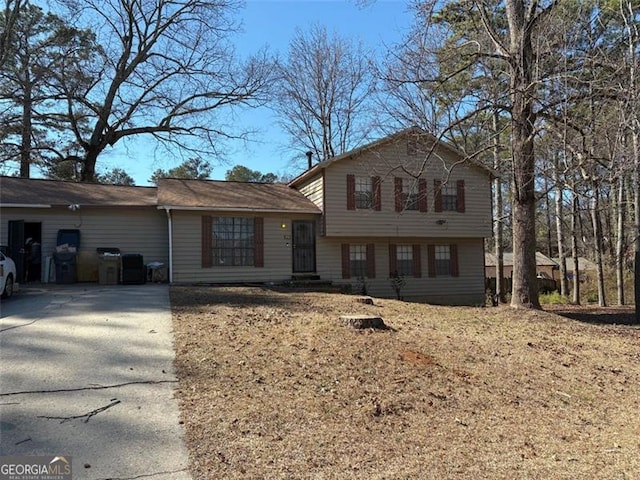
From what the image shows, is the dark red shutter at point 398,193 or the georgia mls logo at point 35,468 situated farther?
the dark red shutter at point 398,193

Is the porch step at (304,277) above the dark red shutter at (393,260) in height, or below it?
below

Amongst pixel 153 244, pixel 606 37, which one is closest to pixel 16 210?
pixel 153 244

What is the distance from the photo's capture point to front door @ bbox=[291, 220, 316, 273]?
16.1 m

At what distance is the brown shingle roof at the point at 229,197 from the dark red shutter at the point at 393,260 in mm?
3248

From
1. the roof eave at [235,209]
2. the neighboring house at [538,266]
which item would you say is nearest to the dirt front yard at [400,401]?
the roof eave at [235,209]

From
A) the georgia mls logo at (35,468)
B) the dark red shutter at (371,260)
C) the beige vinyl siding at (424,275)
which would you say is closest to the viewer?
the georgia mls logo at (35,468)

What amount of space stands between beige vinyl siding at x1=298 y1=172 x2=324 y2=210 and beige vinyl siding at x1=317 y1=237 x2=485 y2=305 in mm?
1385

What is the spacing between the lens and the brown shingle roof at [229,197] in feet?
48.4

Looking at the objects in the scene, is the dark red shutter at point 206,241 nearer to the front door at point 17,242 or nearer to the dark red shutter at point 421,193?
the front door at point 17,242

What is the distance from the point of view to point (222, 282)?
1489 centimetres

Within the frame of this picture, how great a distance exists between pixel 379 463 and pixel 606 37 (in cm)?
1196

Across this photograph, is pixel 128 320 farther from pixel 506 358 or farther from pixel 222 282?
pixel 222 282

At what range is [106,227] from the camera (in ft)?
47.9

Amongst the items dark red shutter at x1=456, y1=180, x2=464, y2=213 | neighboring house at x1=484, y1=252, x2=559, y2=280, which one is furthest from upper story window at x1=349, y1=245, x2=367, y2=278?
neighboring house at x1=484, y1=252, x2=559, y2=280
